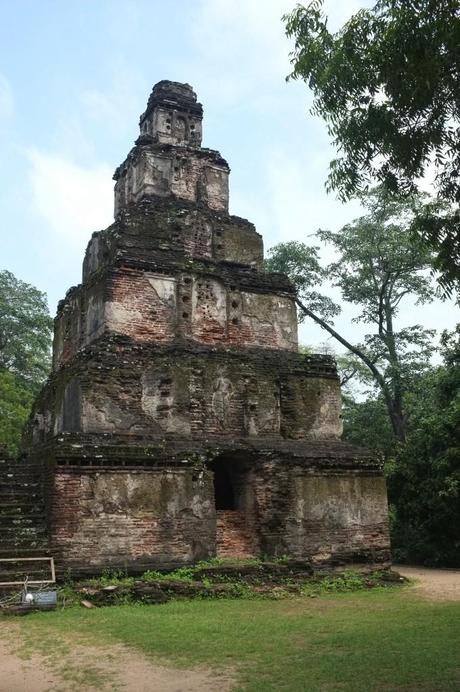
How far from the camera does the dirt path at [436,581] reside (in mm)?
12094

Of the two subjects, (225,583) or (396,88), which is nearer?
(396,88)

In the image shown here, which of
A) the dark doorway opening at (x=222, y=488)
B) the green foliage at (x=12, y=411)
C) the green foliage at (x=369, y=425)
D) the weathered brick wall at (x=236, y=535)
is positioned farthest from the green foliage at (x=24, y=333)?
the weathered brick wall at (x=236, y=535)

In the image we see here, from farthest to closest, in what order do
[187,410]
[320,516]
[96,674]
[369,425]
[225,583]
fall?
[369,425] < [187,410] < [320,516] < [225,583] < [96,674]

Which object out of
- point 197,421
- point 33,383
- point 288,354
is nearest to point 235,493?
point 197,421

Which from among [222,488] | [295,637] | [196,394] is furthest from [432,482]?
[295,637]

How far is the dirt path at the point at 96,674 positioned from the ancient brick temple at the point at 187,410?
4.04 meters

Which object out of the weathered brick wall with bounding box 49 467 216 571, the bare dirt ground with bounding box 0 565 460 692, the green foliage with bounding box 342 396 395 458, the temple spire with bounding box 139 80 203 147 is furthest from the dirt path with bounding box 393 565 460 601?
the temple spire with bounding box 139 80 203 147

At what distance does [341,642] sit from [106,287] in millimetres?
9259

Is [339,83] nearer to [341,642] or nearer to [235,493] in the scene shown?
[341,642]

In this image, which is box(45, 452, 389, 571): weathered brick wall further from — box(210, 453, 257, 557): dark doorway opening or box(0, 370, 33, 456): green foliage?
box(0, 370, 33, 456): green foliage

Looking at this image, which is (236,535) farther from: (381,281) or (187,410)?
(381,281)

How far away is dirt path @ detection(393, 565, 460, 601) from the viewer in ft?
39.7

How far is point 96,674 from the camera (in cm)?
667

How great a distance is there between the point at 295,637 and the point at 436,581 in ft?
23.6
